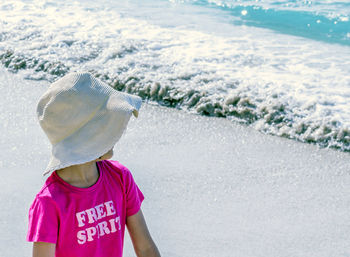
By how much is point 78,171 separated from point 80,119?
180 mm

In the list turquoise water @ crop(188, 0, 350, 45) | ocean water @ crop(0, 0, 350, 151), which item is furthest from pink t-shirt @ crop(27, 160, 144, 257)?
turquoise water @ crop(188, 0, 350, 45)

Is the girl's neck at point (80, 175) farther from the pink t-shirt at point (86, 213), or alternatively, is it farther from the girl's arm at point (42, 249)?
the girl's arm at point (42, 249)

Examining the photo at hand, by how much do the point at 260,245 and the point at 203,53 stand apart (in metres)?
3.59

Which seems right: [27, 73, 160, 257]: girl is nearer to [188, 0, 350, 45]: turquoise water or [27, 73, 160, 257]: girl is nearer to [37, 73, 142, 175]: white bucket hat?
[37, 73, 142, 175]: white bucket hat

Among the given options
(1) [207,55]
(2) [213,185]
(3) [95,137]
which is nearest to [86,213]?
(3) [95,137]

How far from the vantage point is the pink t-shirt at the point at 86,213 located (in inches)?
59.4

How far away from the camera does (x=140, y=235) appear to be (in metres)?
1.80

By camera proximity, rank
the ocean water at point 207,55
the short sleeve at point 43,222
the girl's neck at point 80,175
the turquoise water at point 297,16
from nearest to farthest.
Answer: the short sleeve at point 43,222 → the girl's neck at point 80,175 → the ocean water at point 207,55 → the turquoise water at point 297,16

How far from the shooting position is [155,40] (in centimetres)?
655

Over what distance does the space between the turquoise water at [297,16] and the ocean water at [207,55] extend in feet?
0.07

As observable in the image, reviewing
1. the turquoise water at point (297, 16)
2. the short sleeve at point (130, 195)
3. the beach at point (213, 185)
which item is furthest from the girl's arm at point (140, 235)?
the turquoise water at point (297, 16)

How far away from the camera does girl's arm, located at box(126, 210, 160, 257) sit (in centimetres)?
179

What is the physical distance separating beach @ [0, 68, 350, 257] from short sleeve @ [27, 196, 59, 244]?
1171 mm

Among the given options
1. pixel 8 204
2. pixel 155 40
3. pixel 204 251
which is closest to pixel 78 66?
pixel 155 40
